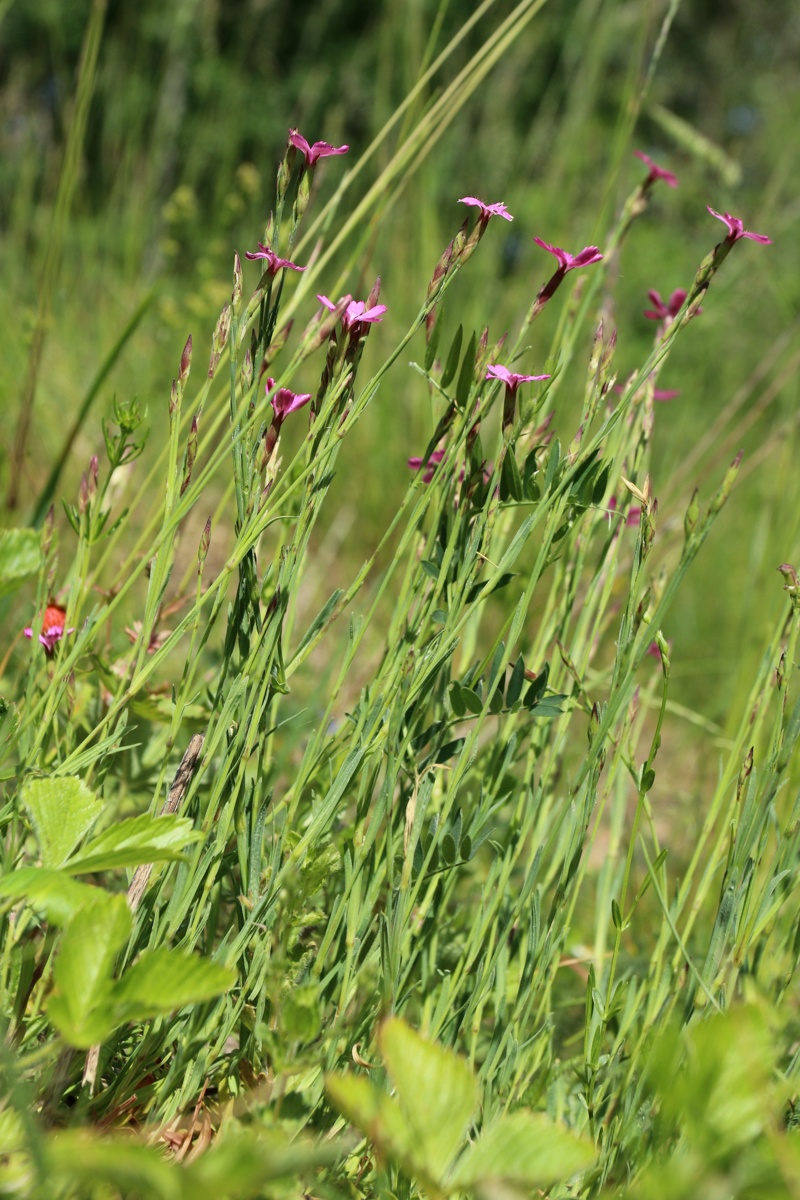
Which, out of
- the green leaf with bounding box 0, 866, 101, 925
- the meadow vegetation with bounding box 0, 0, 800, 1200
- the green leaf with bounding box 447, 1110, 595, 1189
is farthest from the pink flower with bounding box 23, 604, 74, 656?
the green leaf with bounding box 447, 1110, 595, 1189

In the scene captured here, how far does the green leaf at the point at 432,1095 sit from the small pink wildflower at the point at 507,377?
14.6 inches

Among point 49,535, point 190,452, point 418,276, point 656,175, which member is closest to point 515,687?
point 190,452

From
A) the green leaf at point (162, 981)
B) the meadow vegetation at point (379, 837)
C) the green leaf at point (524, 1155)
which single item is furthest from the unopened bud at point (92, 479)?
the green leaf at point (524, 1155)

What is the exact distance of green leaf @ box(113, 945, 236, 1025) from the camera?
437 mm

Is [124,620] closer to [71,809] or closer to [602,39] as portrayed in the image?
[71,809]

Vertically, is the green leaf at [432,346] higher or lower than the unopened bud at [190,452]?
higher

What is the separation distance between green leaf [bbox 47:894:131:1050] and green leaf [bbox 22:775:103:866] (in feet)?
0.31

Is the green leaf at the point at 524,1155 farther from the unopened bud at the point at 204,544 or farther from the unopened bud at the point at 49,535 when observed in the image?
the unopened bud at the point at 49,535

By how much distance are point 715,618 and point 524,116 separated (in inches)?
292

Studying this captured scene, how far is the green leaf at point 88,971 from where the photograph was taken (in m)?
0.43

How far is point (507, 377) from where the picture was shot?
62 cm

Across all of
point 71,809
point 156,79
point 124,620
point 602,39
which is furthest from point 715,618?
point 156,79

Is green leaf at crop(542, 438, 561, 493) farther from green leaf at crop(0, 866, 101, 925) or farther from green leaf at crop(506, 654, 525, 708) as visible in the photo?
green leaf at crop(0, 866, 101, 925)

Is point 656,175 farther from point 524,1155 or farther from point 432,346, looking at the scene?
point 524,1155
